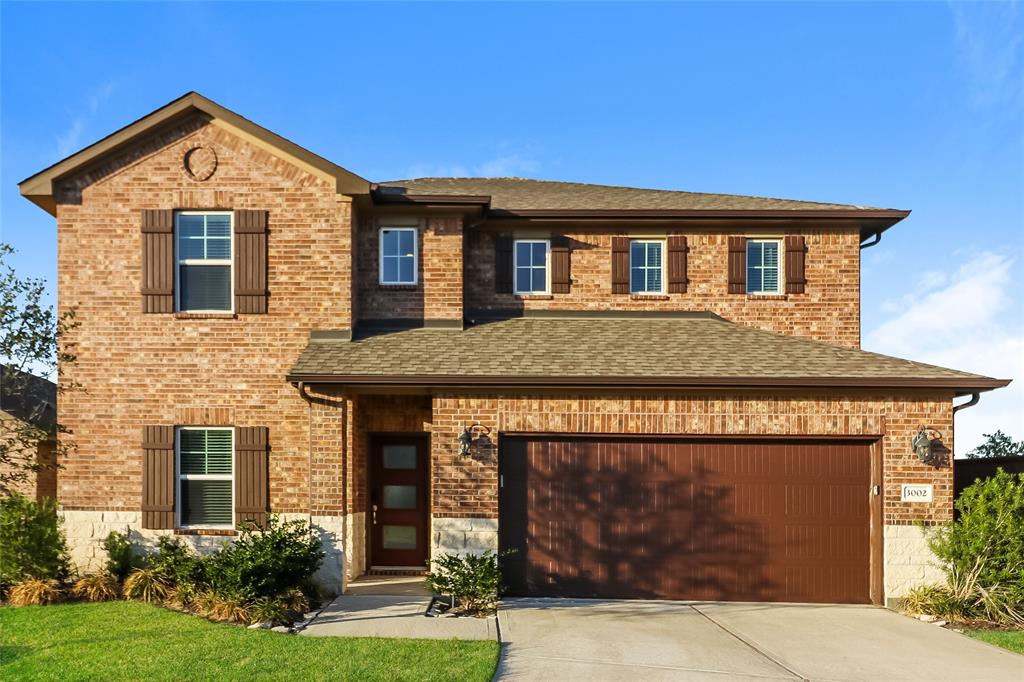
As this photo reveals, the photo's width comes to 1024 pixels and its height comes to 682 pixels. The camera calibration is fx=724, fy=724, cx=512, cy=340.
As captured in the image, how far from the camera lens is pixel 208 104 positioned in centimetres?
1111

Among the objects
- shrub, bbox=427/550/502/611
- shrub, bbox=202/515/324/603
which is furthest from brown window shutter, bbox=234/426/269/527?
shrub, bbox=427/550/502/611

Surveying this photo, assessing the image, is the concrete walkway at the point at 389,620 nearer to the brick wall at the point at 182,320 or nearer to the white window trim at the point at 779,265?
the brick wall at the point at 182,320

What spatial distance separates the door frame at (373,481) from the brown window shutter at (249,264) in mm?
2800

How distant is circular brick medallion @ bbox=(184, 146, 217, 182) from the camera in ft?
36.9

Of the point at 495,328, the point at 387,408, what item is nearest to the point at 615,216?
the point at 495,328

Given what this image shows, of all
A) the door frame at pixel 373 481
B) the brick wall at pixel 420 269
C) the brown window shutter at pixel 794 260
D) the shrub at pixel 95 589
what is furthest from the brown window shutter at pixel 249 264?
the brown window shutter at pixel 794 260

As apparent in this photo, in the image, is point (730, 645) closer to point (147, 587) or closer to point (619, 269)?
point (619, 269)

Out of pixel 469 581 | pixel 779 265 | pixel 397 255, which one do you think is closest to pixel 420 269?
pixel 397 255

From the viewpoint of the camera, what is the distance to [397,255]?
1212 centimetres

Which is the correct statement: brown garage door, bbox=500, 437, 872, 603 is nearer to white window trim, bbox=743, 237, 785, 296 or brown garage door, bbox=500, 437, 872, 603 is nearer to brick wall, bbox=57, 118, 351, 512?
white window trim, bbox=743, 237, 785, 296

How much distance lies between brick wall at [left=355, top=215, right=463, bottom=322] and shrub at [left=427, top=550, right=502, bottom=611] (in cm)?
412

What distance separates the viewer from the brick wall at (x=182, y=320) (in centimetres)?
1097

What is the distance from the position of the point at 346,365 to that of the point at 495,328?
9.02ft

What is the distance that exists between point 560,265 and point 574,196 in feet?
7.53
